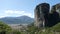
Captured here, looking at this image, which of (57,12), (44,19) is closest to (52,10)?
(57,12)

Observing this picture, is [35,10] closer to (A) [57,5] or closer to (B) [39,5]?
(B) [39,5]

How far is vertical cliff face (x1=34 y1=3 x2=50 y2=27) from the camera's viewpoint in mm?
87000

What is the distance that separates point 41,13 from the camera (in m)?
87.2

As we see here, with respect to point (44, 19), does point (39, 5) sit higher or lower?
higher

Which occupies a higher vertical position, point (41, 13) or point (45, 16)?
point (41, 13)

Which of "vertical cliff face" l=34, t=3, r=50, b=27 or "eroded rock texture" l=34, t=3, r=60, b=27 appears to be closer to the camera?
"vertical cliff face" l=34, t=3, r=50, b=27

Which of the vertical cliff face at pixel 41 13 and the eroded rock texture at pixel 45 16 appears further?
the eroded rock texture at pixel 45 16

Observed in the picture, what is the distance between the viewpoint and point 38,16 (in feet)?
296

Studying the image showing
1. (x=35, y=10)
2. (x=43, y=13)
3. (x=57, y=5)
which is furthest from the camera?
(x=57, y=5)

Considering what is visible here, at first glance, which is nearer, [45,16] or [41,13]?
[45,16]

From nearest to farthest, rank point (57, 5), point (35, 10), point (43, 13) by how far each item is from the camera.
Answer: point (43, 13)
point (35, 10)
point (57, 5)

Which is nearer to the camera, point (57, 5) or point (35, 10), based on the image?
point (35, 10)

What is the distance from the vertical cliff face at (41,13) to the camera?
285 ft

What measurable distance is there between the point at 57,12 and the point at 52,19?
4.37 meters
